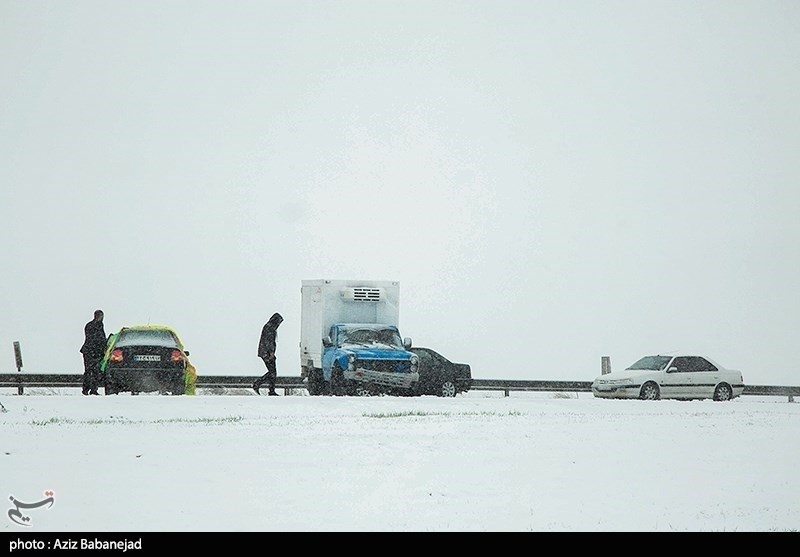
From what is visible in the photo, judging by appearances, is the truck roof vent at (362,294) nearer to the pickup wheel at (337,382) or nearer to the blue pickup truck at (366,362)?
the blue pickup truck at (366,362)

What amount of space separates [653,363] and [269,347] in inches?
441

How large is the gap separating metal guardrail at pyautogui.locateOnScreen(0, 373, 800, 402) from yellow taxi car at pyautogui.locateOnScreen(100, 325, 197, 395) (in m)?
3.49

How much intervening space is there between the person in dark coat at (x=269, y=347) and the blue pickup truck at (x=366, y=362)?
5.32ft

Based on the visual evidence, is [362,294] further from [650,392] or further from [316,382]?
[650,392]

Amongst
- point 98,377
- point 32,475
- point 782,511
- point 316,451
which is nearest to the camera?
point 782,511

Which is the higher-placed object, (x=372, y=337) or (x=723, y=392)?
(x=372, y=337)

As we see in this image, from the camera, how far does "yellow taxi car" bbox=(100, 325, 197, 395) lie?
22969 millimetres

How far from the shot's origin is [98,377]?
24.6m

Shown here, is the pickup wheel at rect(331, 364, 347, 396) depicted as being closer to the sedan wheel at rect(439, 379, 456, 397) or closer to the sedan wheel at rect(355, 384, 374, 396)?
the sedan wheel at rect(355, 384, 374, 396)

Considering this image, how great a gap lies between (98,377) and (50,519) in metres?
16.0

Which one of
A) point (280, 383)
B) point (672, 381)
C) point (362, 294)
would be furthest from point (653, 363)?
point (280, 383)

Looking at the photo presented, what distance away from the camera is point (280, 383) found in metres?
29.8

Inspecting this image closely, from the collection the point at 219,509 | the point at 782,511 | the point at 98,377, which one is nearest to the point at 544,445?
the point at 782,511
